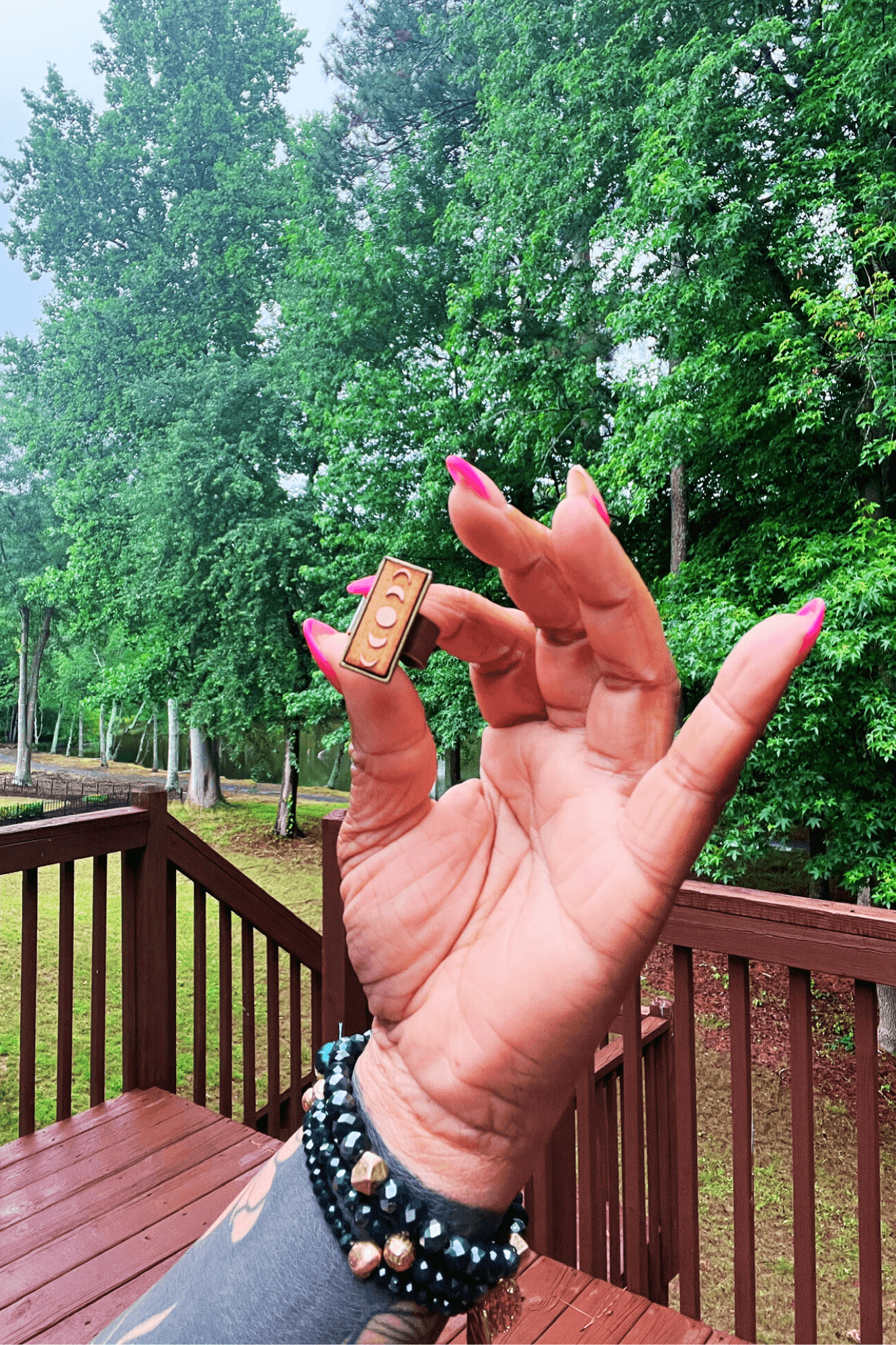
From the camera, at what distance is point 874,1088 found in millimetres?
1123

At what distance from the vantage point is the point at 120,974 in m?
6.21

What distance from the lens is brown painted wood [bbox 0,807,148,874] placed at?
1.59m

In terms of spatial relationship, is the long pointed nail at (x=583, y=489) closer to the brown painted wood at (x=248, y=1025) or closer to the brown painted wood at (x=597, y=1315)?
the brown painted wood at (x=597, y=1315)

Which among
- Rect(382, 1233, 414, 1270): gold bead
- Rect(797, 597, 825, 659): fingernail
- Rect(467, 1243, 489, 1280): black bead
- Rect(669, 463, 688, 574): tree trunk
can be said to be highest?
Rect(669, 463, 688, 574): tree trunk

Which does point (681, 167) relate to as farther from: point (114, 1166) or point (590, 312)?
point (114, 1166)

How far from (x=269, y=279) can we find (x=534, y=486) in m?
6.16

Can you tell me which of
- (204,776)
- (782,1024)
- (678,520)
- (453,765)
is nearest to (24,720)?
(204,776)

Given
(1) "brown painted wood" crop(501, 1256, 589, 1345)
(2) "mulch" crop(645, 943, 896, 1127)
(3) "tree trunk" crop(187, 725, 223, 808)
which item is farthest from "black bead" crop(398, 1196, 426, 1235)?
(3) "tree trunk" crop(187, 725, 223, 808)

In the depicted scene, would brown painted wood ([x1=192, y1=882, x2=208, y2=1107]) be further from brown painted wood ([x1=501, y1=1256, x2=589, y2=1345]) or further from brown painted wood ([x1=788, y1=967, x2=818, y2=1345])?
brown painted wood ([x1=788, y1=967, x2=818, y2=1345])

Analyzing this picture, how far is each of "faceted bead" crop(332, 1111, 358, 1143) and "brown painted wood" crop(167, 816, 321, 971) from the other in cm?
135

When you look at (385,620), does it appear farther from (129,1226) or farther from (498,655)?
(129,1226)

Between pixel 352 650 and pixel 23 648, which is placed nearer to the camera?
pixel 352 650

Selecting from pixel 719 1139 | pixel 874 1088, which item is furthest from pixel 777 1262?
pixel 874 1088

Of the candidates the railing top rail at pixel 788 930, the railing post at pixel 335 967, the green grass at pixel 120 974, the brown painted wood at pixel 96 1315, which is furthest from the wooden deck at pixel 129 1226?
the green grass at pixel 120 974
